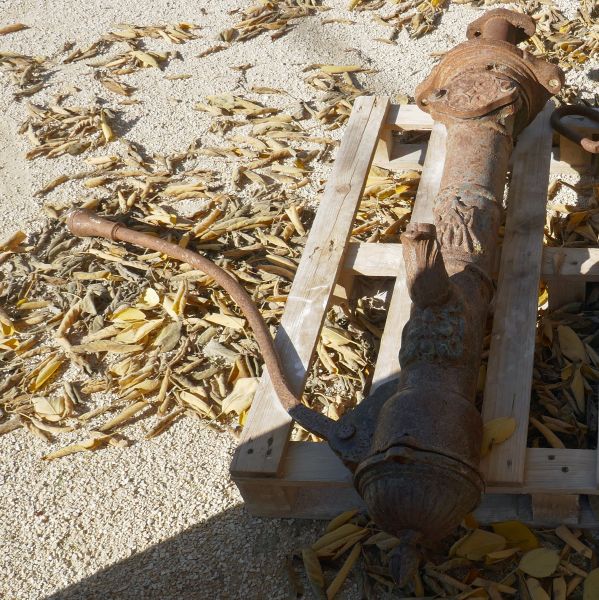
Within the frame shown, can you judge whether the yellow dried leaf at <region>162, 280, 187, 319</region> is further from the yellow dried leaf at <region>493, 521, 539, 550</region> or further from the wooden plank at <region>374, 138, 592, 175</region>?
the yellow dried leaf at <region>493, 521, 539, 550</region>

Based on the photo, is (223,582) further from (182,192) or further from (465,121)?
(182,192)

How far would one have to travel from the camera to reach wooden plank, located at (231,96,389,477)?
9.31ft

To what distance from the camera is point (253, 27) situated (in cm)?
556

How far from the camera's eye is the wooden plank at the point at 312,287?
284cm

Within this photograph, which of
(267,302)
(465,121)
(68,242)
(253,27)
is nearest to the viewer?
(465,121)

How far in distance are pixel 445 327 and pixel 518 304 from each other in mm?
661

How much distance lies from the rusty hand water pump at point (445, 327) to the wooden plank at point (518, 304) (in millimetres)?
173

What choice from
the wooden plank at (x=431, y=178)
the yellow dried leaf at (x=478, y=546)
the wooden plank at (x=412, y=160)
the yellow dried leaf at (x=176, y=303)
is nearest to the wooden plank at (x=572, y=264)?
the wooden plank at (x=431, y=178)

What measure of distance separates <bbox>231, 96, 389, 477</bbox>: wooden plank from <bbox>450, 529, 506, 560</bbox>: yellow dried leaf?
587 mm

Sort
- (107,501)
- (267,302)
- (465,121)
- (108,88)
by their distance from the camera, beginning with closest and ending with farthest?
(107,501), (465,121), (267,302), (108,88)

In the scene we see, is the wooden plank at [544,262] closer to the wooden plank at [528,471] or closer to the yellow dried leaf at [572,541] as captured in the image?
the wooden plank at [528,471]

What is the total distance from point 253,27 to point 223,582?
3.73 metres

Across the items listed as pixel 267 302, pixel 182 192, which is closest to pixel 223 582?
pixel 267 302

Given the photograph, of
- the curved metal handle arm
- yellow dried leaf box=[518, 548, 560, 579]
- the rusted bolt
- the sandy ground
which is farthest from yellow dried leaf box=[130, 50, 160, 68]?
yellow dried leaf box=[518, 548, 560, 579]
